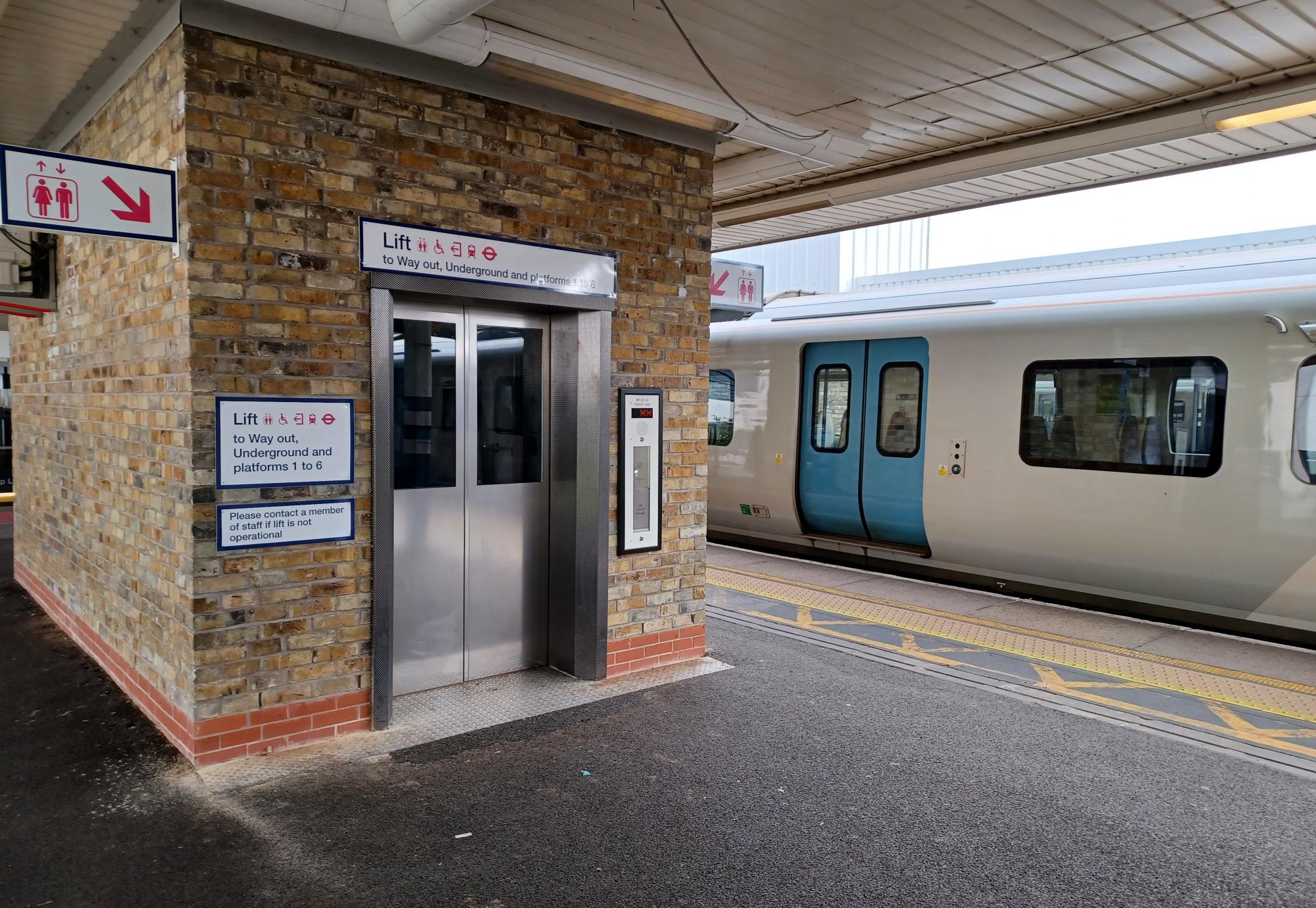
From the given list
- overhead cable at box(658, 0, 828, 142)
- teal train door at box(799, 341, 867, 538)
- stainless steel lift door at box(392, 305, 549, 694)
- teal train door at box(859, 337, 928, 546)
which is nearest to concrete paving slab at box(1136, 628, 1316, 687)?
teal train door at box(859, 337, 928, 546)

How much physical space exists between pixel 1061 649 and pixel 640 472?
3615mm

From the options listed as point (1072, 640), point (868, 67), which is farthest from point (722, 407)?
point (868, 67)

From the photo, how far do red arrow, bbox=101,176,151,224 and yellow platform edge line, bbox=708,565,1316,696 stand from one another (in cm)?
600

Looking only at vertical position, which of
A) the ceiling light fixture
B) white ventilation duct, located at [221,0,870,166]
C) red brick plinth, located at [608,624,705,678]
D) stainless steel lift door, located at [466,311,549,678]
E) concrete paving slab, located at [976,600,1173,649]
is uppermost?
the ceiling light fixture

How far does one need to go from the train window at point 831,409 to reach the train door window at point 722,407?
1.24 meters

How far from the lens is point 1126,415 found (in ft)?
24.8

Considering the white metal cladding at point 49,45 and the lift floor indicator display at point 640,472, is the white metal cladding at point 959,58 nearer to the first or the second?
the white metal cladding at point 49,45

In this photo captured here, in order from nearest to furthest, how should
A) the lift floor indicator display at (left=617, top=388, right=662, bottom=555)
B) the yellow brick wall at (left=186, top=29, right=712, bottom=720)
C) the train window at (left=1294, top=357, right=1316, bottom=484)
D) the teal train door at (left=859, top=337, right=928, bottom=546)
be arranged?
the yellow brick wall at (left=186, top=29, right=712, bottom=720), the lift floor indicator display at (left=617, top=388, right=662, bottom=555), the train window at (left=1294, top=357, right=1316, bottom=484), the teal train door at (left=859, top=337, right=928, bottom=546)

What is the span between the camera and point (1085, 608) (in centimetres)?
812

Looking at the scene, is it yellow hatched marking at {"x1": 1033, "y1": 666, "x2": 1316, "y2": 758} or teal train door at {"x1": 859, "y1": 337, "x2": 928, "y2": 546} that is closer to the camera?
yellow hatched marking at {"x1": 1033, "y1": 666, "x2": 1316, "y2": 758}

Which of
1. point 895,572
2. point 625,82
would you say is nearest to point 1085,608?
point 895,572

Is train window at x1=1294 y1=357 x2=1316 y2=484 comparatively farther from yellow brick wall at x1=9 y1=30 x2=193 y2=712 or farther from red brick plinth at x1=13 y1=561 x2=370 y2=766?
yellow brick wall at x1=9 y1=30 x2=193 y2=712

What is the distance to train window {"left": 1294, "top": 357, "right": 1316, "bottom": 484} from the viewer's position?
6629 millimetres

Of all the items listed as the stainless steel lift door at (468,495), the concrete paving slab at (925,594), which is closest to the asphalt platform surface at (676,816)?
the stainless steel lift door at (468,495)
